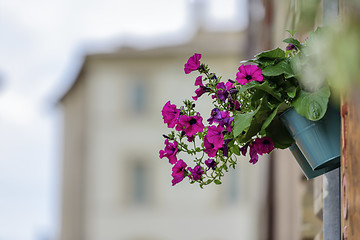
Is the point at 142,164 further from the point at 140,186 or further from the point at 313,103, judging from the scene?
the point at 313,103

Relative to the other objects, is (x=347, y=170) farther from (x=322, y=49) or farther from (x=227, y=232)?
(x=227, y=232)

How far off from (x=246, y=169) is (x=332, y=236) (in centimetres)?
2926

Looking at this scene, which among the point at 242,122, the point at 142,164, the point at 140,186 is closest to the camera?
the point at 242,122

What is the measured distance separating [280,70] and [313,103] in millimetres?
133

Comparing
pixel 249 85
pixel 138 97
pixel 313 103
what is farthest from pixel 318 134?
pixel 138 97

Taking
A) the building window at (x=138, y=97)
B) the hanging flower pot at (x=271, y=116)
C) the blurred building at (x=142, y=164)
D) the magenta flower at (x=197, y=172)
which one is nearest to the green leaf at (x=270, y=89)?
the hanging flower pot at (x=271, y=116)

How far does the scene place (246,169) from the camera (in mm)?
31750

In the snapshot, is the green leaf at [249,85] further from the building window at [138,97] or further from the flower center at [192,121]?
the building window at [138,97]

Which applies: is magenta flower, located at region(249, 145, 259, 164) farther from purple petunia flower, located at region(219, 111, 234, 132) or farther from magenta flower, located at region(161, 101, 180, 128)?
magenta flower, located at region(161, 101, 180, 128)

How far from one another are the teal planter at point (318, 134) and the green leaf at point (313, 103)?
5cm

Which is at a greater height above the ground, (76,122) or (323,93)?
(76,122)

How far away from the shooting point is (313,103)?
91.4 inches

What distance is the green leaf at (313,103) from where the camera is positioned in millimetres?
2287

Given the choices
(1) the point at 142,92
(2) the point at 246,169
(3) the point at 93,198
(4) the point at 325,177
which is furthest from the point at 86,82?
(4) the point at 325,177
